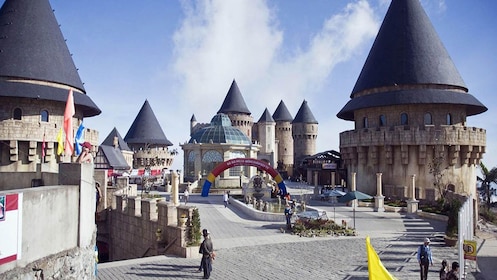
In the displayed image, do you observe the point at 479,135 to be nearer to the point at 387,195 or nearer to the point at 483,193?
the point at 387,195

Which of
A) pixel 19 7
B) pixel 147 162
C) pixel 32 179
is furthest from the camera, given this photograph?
pixel 147 162

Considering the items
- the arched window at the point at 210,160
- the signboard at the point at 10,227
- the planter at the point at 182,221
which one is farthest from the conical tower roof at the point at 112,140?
the signboard at the point at 10,227

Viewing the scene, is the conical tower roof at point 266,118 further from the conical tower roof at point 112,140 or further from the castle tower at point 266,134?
the conical tower roof at point 112,140

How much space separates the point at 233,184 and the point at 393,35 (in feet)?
72.1

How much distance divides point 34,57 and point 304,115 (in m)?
64.2

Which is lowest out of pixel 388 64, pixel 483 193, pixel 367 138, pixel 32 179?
pixel 483 193

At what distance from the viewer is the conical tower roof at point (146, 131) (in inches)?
2424

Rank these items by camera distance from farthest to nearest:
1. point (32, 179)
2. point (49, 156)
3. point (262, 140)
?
point (262, 140) → point (49, 156) → point (32, 179)

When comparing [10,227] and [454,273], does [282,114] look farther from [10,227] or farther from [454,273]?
[10,227]

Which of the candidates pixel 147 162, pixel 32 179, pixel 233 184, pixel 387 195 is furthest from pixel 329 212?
pixel 147 162

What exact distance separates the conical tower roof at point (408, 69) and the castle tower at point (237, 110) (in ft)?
140

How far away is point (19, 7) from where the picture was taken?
77.3 ft

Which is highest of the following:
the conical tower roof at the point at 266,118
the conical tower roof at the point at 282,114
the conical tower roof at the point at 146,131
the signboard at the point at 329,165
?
the conical tower roof at the point at 282,114

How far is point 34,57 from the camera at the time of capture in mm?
22703
